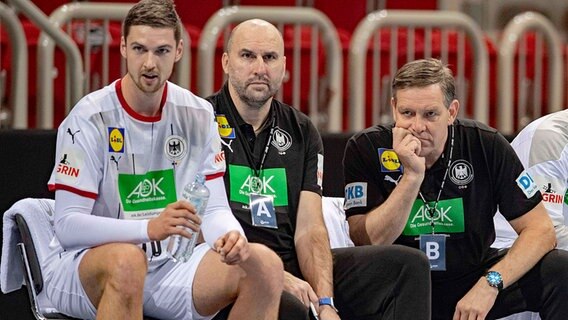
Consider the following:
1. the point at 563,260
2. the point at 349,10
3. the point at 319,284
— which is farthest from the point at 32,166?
the point at 349,10

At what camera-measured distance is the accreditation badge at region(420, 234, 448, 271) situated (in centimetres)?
416

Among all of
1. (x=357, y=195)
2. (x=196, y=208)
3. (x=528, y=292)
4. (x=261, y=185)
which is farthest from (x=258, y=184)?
(x=528, y=292)

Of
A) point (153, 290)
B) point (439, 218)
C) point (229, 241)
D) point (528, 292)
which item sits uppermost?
point (229, 241)

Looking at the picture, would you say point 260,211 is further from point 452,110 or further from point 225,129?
point 452,110

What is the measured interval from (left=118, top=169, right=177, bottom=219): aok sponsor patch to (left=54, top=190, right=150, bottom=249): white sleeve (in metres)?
0.15

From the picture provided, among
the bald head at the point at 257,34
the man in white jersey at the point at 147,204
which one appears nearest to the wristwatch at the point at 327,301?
the man in white jersey at the point at 147,204

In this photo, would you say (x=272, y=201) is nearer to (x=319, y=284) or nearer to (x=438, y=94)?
(x=319, y=284)

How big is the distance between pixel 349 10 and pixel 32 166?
2921 mm

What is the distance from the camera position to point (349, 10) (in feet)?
23.3

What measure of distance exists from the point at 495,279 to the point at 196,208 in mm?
1111

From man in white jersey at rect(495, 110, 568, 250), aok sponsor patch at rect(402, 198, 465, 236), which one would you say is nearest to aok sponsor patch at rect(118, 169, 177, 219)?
aok sponsor patch at rect(402, 198, 465, 236)

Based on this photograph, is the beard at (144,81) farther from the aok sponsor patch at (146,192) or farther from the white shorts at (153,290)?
the white shorts at (153,290)

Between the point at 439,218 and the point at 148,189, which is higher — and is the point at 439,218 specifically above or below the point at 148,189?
below

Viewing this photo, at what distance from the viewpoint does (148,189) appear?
3758mm
